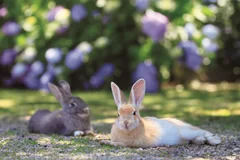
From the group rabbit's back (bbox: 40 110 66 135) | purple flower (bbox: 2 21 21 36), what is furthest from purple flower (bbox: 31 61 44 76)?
rabbit's back (bbox: 40 110 66 135)

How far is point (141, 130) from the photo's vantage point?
493 cm

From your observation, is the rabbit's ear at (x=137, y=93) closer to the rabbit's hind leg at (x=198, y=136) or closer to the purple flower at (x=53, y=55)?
the rabbit's hind leg at (x=198, y=136)

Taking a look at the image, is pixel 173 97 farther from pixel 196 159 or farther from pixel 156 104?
pixel 196 159

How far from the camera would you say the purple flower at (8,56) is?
36.7 feet

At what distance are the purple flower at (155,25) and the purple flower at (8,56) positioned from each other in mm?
2836

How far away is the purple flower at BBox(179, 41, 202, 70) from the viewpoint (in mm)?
10206

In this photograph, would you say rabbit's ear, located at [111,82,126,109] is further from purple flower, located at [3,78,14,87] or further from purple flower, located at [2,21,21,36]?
purple flower, located at [3,78,14,87]

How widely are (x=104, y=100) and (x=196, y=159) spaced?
15.6ft

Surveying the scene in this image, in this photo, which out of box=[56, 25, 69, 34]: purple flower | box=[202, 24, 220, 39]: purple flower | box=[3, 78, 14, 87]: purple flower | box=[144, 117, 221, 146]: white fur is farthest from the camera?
box=[3, 78, 14, 87]: purple flower

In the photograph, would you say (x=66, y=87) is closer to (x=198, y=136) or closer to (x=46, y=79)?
(x=198, y=136)

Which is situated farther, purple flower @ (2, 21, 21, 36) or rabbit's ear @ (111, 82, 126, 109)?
purple flower @ (2, 21, 21, 36)

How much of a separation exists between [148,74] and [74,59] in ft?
4.27

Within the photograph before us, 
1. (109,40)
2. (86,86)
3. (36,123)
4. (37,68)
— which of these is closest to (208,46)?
(109,40)

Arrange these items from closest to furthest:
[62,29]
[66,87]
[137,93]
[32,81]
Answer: [137,93], [66,87], [62,29], [32,81]
